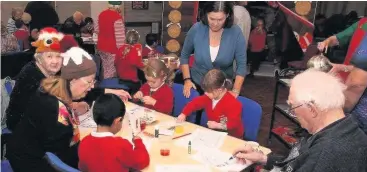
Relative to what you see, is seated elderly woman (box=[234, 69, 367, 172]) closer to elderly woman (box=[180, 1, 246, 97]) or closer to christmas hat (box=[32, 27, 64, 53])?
Result: elderly woman (box=[180, 1, 246, 97])

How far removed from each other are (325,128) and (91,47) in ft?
18.1

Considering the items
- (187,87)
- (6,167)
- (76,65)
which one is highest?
(76,65)

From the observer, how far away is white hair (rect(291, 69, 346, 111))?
185cm

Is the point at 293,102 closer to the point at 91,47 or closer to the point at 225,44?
the point at 225,44

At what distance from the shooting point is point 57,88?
7.81 feet

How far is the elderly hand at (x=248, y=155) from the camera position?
7.83ft

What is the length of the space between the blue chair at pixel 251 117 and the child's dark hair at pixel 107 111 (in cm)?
117

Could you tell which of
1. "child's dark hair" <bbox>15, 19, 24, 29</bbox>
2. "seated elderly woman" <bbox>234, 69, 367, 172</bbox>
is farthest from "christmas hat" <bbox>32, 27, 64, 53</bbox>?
"child's dark hair" <bbox>15, 19, 24, 29</bbox>

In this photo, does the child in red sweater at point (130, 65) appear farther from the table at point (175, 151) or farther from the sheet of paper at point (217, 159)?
the sheet of paper at point (217, 159)

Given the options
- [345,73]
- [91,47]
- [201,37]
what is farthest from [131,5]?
[345,73]

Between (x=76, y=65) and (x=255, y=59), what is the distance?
19.4 feet

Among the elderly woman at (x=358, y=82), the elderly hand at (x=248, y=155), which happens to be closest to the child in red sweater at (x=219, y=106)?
the elderly hand at (x=248, y=155)

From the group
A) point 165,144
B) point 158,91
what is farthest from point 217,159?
point 158,91

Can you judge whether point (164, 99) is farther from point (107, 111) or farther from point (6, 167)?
point (6, 167)
